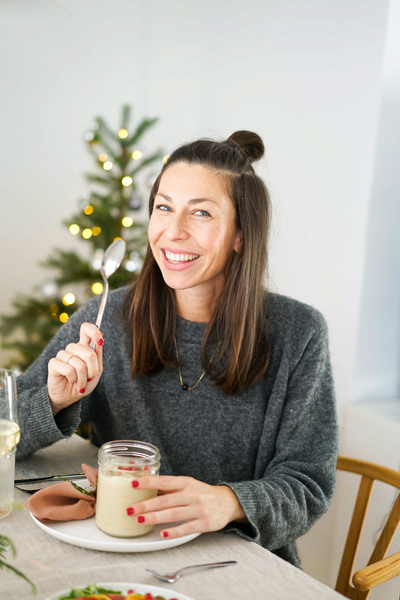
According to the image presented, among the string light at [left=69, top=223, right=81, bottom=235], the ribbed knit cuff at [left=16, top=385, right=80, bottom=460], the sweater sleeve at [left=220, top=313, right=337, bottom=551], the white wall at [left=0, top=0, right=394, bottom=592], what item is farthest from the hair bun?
the string light at [left=69, top=223, right=81, bottom=235]

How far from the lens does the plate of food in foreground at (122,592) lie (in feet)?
1.99

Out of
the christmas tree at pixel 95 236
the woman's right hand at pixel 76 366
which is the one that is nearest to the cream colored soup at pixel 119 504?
the woman's right hand at pixel 76 366

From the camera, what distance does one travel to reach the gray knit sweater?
117cm

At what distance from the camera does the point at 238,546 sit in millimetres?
817

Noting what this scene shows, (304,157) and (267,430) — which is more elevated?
(304,157)

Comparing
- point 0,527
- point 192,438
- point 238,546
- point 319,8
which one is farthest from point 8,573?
point 319,8

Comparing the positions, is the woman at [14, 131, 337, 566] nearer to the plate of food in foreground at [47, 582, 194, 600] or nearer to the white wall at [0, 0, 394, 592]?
the white wall at [0, 0, 394, 592]

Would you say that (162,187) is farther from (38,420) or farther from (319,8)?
(319,8)

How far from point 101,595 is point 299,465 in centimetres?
54

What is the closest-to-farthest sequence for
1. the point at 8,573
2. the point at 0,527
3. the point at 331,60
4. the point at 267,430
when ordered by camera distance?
the point at 8,573, the point at 0,527, the point at 267,430, the point at 331,60

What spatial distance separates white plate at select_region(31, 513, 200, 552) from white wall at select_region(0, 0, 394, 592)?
0.99 metres

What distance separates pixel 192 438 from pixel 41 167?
2.21 meters

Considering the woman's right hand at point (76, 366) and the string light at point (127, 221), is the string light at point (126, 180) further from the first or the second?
the woman's right hand at point (76, 366)

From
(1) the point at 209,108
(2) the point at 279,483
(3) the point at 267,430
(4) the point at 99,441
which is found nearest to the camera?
(2) the point at 279,483
